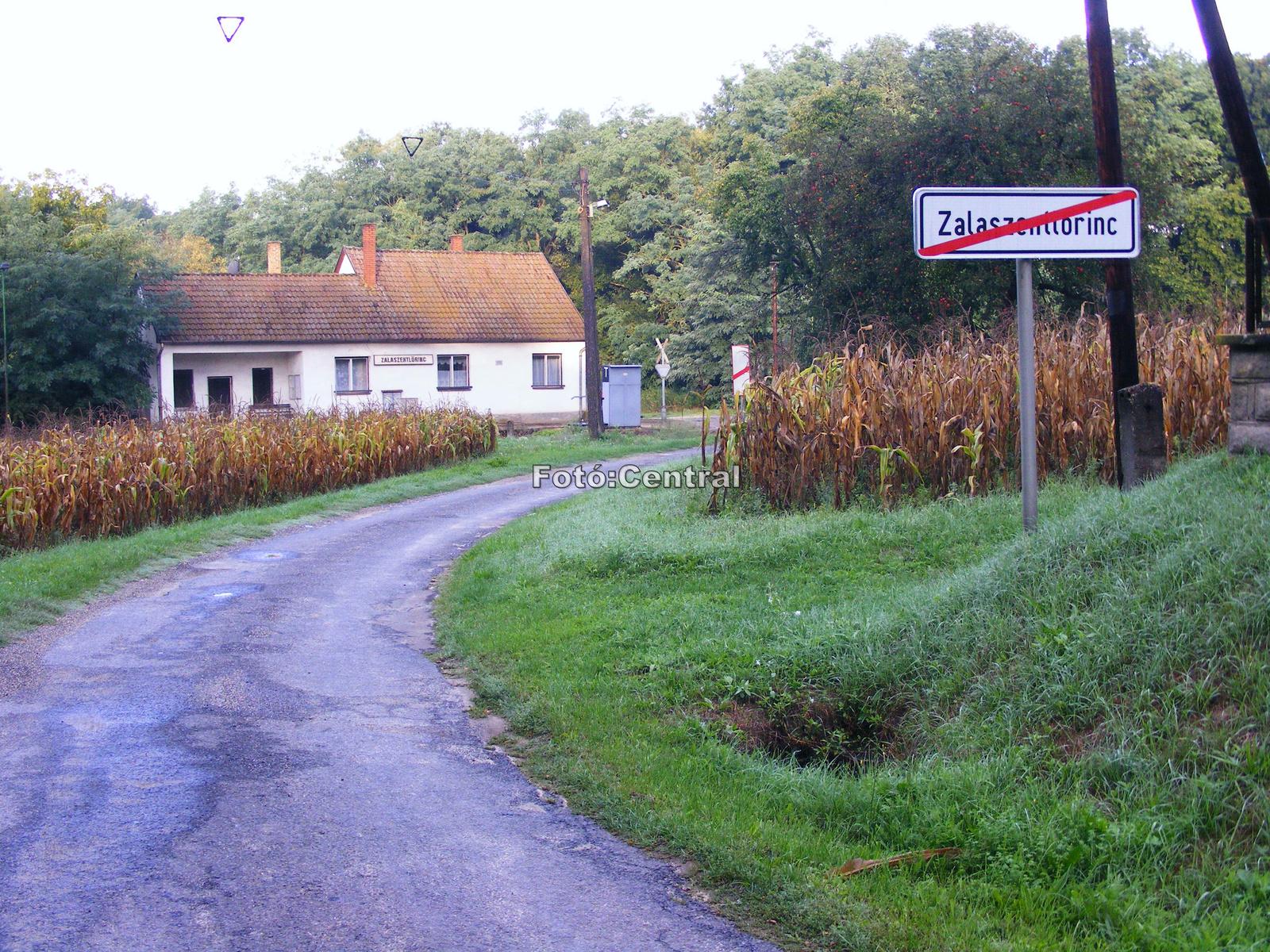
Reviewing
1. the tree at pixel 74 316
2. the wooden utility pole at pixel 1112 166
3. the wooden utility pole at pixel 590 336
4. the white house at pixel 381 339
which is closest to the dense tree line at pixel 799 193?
the tree at pixel 74 316

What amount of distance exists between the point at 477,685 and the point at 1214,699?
4685 millimetres

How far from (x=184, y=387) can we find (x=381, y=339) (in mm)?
7475


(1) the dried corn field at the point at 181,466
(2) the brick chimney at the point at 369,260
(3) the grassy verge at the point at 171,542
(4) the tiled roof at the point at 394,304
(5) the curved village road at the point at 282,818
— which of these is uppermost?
(2) the brick chimney at the point at 369,260

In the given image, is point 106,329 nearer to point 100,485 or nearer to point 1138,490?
point 100,485

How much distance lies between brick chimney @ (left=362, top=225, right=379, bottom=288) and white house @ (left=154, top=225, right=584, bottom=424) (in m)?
0.05

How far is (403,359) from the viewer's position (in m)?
43.0

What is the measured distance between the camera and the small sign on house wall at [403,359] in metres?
42.7

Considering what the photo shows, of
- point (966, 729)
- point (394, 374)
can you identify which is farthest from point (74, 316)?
point (966, 729)

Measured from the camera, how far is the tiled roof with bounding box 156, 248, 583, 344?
136 feet

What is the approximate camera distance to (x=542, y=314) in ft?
150

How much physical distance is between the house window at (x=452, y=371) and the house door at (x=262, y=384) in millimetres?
6416

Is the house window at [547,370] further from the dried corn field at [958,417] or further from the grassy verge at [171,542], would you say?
the dried corn field at [958,417]

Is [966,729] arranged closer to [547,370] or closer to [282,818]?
[282,818]

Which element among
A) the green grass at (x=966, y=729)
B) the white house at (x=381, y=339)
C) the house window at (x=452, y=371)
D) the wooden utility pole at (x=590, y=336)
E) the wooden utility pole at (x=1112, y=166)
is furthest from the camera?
the house window at (x=452, y=371)
